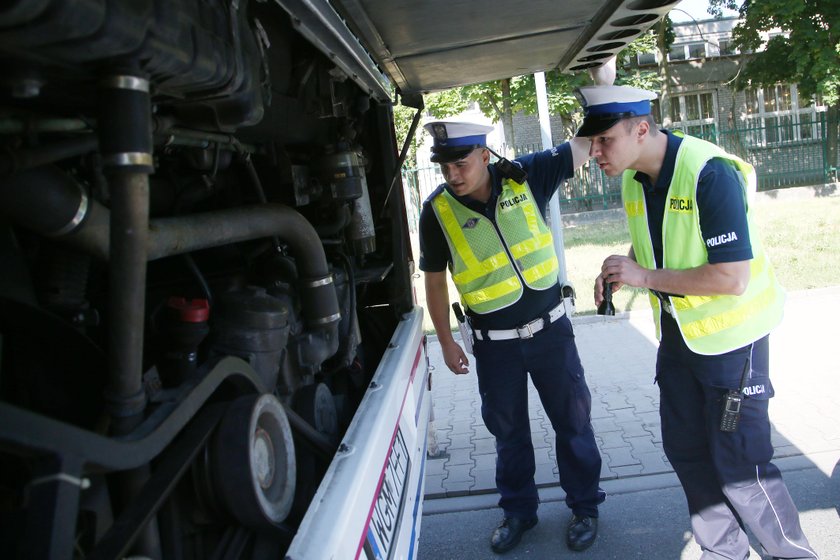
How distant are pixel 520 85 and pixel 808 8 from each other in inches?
324

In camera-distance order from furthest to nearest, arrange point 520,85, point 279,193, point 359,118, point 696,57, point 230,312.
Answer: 1. point 696,57
2. point 520,85
3. point 359,118
4. point 279,193
5. point 230,312

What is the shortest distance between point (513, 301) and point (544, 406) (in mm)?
572

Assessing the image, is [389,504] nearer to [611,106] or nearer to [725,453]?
[725,453]

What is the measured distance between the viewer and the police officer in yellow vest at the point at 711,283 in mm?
2533

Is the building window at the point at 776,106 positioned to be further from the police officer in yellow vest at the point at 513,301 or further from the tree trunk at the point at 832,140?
the police officer in yellow vest at the point at 513,301

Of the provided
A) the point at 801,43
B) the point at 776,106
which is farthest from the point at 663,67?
the point at 776,106

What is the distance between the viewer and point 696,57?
1000 inches

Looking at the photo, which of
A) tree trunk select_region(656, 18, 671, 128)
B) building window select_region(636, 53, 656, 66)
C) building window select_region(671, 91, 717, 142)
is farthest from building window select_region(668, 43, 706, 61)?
tree trunk select_region(656, 18, 671, 128)

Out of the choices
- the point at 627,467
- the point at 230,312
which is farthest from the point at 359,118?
the point at 627,467

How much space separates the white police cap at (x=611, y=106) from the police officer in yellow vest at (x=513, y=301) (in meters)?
0.54

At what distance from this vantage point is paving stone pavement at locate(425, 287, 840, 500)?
4.08m

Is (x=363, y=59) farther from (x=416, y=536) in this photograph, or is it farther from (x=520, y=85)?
(x=520, y=85)

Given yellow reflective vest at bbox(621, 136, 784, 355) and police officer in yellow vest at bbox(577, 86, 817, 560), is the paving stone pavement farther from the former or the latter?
yellow reflective vest at bbox(621, 136, 784, 355)

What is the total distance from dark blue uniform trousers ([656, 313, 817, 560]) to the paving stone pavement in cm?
105
